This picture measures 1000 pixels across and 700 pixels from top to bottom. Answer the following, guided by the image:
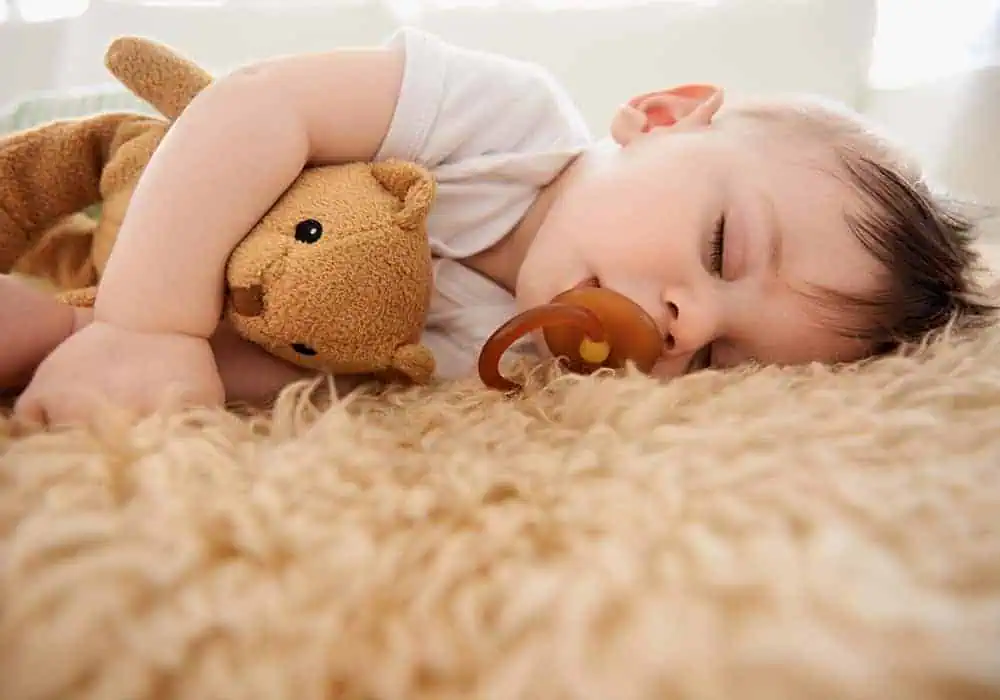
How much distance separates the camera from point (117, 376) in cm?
55

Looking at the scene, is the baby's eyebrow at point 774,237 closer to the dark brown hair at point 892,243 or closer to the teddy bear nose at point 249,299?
the dark brown hair at point 892,243

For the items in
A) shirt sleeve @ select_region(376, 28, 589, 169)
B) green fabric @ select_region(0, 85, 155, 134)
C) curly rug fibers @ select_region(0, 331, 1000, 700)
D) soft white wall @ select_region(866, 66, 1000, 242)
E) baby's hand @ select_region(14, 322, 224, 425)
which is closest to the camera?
curly rug fibers @ select_region(0, 331, 1000, 700)

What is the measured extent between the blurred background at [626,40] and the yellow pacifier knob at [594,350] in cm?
104

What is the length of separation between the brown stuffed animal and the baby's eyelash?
10.0 inches

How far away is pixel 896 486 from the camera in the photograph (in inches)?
15.7

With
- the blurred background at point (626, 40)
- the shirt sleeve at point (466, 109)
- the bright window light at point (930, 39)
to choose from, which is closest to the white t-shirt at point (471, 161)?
the shirt sleeve at point (466, 109)

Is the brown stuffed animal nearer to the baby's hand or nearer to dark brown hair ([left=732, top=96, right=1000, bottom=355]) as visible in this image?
the baby's hand

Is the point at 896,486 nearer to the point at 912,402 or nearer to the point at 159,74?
the point at 912,402

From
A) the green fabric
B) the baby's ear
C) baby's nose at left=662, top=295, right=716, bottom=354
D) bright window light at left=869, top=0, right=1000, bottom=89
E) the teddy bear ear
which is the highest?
bright window light at left=869, top=0, right=1000, bottom=89

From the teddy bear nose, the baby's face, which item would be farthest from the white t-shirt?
the teddy bear nose

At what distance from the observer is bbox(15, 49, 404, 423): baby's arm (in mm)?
545

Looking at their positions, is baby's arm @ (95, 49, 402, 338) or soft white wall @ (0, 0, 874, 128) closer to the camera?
baby's arm @ (95, 49, 402, 338)

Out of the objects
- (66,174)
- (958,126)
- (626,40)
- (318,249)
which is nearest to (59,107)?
(66,174)

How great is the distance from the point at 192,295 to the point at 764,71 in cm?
→ 139
